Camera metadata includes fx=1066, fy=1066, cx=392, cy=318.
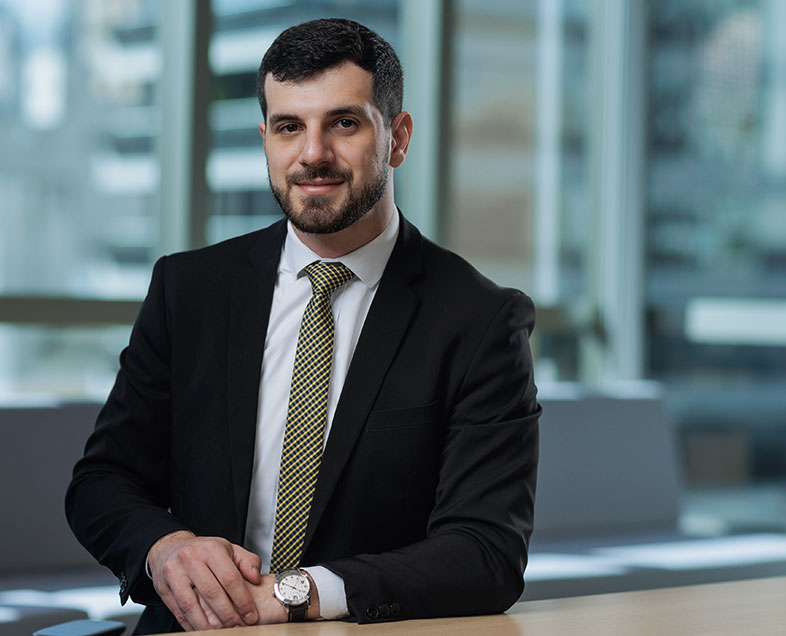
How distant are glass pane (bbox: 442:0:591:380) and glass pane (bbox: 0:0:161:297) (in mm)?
1345

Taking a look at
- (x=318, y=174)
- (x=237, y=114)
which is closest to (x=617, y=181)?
(x=237, y=114)

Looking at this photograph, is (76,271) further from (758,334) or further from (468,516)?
(758,334)

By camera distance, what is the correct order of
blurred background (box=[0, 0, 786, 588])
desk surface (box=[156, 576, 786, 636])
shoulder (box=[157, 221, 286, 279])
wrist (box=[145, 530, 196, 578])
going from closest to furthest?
desk surface (box=[156, 576, 786, 636]), wrist (box=[145, 530, 196, 578]), shoulder (box=[157, 221, 286, 279]), blurred background (box=[0, 0, 786, 588])

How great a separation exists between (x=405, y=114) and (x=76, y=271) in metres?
2.17

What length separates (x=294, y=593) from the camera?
1.38m

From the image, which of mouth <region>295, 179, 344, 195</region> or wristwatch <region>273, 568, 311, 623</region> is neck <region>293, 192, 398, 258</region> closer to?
mouth <region>295, 179, 344, 195</region>

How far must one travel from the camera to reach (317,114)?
5.32ft

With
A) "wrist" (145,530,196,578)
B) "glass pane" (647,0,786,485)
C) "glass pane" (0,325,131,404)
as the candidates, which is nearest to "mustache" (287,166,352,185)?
"wrist" (145,530,196,578)

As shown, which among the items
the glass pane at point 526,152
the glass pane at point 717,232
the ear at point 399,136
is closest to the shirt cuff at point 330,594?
the ear at point 399,136

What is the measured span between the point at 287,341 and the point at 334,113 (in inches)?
15.4

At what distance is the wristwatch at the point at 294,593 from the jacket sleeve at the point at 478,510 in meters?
0.05

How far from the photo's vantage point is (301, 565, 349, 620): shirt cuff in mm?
1367

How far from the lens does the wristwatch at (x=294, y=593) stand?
4.51 feet

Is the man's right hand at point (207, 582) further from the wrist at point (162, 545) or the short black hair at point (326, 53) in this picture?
the short black hair at point (326, 53)
